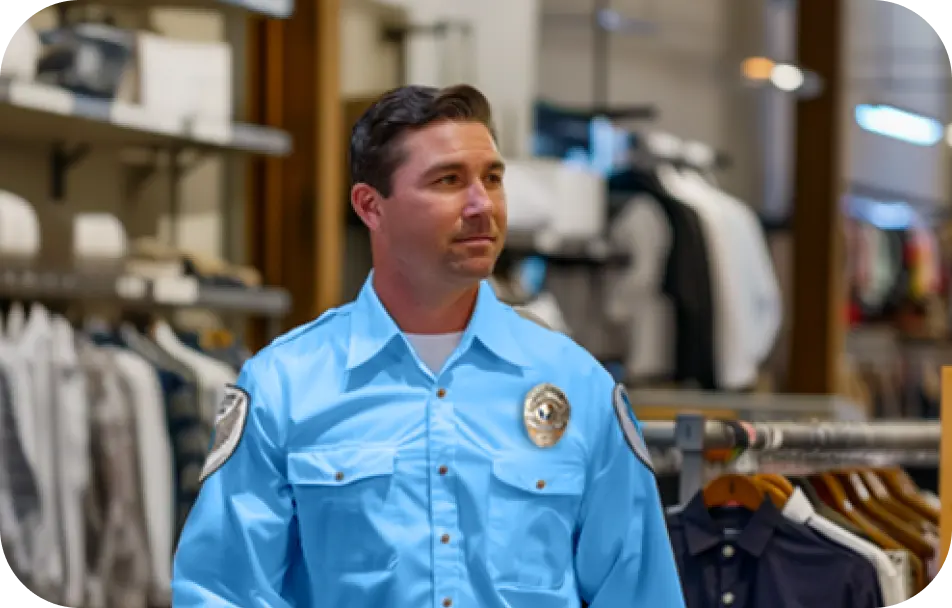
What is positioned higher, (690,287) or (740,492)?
(690,287)

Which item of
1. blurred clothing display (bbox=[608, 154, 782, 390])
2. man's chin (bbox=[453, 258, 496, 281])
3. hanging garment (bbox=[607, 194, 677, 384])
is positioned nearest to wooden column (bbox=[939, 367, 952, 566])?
man's chin (bbox=[453, 258, 496, 281])

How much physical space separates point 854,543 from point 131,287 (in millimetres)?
2280

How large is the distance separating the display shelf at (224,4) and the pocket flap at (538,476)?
8.94 feet

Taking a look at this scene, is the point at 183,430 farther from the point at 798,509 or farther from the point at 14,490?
the point at 798,509

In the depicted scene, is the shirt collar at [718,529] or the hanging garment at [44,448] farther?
the hanging garment at [44,448]

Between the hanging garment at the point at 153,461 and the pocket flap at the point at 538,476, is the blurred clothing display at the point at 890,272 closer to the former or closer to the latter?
the hanging garment at the point at 153,461

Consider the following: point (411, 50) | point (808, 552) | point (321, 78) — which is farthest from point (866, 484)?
point (411, 50)

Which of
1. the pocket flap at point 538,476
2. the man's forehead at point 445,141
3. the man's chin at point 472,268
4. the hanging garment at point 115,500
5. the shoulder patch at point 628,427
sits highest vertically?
the man's forehead at point 445,141

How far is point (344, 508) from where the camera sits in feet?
5.09

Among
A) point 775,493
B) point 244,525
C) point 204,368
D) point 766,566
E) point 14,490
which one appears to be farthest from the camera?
point 204,368

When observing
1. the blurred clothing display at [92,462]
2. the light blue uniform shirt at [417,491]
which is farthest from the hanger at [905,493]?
the blurred clothing display at [92,462]

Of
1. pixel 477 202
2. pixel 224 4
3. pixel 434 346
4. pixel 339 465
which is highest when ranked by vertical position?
pixel 224 4

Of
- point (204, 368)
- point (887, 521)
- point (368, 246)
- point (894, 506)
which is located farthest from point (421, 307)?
point (368, 246)

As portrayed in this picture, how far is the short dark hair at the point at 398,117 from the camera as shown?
1541 millimetres
